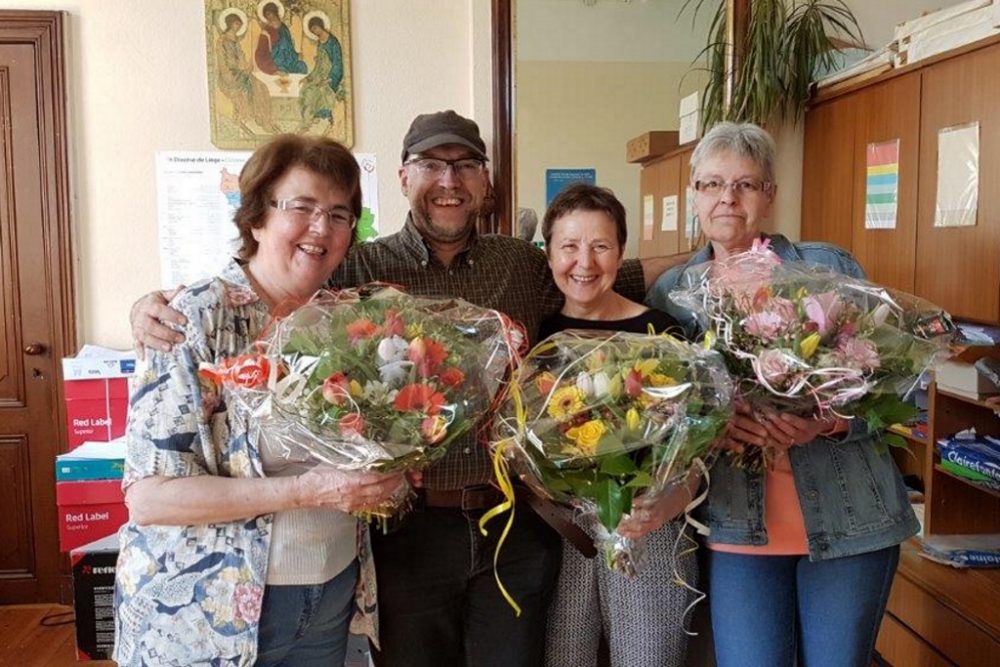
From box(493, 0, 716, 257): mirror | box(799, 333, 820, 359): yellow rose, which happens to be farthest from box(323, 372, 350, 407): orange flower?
box(493, 0, 716, 257): mirror

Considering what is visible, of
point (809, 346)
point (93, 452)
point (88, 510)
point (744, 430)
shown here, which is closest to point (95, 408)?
point (93, 452)

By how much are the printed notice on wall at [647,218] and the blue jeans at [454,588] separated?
150cm

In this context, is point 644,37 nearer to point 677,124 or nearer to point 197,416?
point 677,124

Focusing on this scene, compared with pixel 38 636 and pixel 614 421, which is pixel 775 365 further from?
pixel 38 636

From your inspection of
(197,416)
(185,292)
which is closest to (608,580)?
(197,416)

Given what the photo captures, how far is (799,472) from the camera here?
1.48 m

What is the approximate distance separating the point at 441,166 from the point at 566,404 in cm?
84

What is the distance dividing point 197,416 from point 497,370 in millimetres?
473

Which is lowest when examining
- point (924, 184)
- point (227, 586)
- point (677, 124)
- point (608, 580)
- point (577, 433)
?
point (608, 580)

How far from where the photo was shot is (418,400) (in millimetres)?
1076

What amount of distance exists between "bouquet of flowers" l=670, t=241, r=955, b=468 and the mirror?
1511mm

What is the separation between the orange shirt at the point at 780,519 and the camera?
→ 4.78ft

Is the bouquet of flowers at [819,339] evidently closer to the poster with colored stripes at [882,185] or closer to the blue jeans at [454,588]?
the blue jeans at [454,588]

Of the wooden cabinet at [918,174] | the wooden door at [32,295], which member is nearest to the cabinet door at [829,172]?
the wooden cabinet at [918,174]
